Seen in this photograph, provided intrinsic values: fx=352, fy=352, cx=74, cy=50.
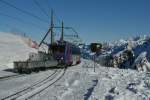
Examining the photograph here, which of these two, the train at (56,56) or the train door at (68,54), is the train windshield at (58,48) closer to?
the train at (56,56)

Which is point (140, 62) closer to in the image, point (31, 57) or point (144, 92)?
point (31, 57)

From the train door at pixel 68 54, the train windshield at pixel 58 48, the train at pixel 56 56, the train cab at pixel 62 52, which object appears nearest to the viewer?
the train at pixel 56 56

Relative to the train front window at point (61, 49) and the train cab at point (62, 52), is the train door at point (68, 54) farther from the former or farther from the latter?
the train front window at point (61, 49)

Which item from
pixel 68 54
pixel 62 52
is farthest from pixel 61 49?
pixel 68 54

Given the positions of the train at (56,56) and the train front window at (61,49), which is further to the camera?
the train front window at (61,49)

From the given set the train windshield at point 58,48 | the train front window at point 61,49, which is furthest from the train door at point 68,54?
the train windshield at point 58,48

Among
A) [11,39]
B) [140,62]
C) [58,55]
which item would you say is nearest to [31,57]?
[58,55]

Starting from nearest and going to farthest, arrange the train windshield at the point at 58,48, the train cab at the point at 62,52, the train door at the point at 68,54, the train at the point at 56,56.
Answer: the train at the point at 56,56 < the train cab at the point at 62,52 < the train door at the point at 68,54 < the train windshield at the point at 58,48

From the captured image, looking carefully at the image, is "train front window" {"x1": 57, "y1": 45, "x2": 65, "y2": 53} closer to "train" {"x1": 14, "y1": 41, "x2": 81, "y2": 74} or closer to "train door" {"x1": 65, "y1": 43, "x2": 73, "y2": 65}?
"train" {"x1": 14, "y1": 41, "x2": 81, "y2": 74}

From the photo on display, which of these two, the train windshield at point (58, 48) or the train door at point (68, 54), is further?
the train windshield at point (58, 48)

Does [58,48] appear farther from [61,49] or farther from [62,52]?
[62,52]

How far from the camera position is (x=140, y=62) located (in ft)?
626

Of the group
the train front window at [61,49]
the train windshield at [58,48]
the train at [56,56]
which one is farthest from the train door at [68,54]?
the train windshield at [58,48]

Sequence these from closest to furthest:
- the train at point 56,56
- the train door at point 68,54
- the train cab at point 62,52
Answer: the train at point 56,56 < the train cab at point 62,52 < the train door at point 68,54
